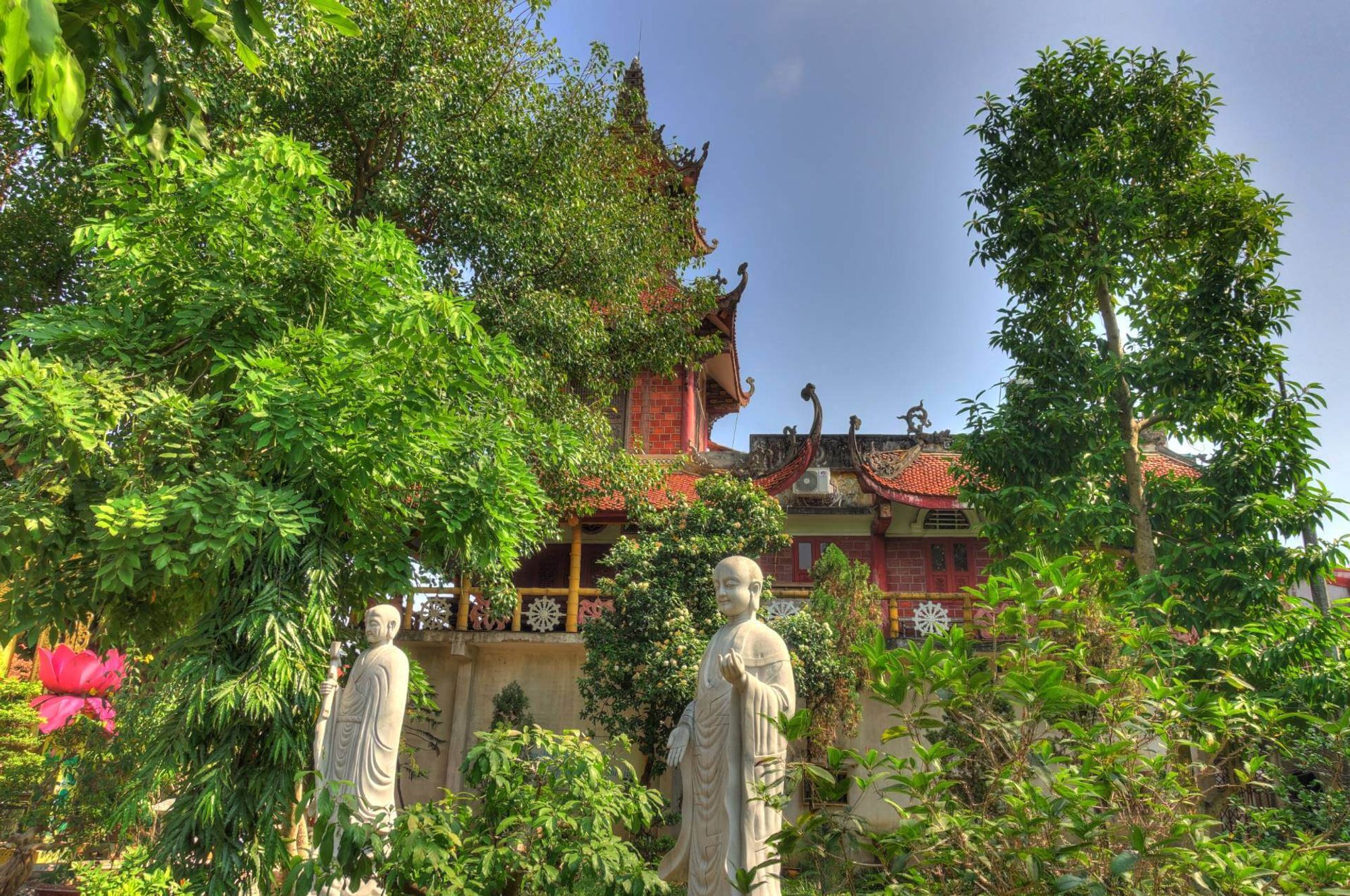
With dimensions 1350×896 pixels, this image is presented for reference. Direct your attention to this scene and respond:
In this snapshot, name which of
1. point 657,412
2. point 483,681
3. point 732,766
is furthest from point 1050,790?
point 657,412

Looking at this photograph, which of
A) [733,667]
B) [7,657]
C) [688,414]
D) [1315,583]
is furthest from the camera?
[688,414]

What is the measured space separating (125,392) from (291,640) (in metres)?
2.25

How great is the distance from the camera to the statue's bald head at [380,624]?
20.3ft

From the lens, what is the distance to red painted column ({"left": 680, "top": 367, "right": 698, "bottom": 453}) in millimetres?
14781

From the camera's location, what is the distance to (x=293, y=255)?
271 inches

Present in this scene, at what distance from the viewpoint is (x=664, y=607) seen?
9461 mm

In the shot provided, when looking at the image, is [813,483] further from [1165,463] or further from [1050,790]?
[1050,790]

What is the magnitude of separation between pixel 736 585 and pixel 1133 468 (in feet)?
18.2

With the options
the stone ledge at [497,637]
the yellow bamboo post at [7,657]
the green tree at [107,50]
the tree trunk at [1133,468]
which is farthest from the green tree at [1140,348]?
the yellow bamboo post at [7,657]

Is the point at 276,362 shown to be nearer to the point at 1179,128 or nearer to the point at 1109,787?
the point at 1109,787

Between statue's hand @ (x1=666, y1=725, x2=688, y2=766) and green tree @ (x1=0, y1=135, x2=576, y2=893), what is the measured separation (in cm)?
309

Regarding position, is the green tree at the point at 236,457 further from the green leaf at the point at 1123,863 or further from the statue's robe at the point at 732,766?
the green leaf at the point at 1123,863

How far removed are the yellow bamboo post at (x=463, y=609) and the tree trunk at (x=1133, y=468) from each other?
8011 millimetres

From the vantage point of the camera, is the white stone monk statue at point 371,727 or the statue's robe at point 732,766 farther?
the white stone monk statue at point 371,727
